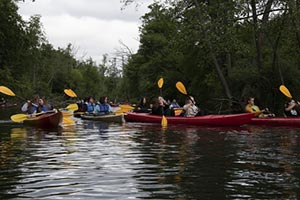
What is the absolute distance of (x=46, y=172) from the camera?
7.73m

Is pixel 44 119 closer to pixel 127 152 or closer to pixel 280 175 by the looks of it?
pixel 127 152

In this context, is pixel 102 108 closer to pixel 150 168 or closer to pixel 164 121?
Result: pixel 164 121

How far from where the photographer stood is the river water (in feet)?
20.5

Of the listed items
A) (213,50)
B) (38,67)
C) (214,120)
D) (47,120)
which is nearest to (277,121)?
(214,120)

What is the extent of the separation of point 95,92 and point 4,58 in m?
59.2

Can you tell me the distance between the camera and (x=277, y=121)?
18.3 metres

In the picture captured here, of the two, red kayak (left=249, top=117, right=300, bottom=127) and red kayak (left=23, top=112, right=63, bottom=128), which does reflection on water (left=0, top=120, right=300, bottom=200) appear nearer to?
red kayak (left=23, top=112, right=63, bottom=128)

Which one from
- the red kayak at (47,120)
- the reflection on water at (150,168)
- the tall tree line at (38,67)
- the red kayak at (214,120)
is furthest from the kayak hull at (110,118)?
the tall tree line at (38,67)

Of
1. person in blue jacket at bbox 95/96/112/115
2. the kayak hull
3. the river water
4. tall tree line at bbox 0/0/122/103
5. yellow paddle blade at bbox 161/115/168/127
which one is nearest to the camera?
the river water

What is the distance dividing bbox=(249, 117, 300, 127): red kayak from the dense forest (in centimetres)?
273

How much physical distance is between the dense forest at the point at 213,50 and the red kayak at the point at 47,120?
714 cm

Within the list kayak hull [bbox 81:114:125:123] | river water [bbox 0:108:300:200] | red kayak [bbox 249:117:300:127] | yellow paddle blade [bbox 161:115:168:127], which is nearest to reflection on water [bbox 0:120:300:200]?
river water [bbox 0:108:300:200]

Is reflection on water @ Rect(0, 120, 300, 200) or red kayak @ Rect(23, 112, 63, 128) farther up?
red kayak @ Rect(23, 112, 63, 128)

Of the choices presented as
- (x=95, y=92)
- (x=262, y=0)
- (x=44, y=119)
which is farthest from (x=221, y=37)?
(x=95, y=92)
